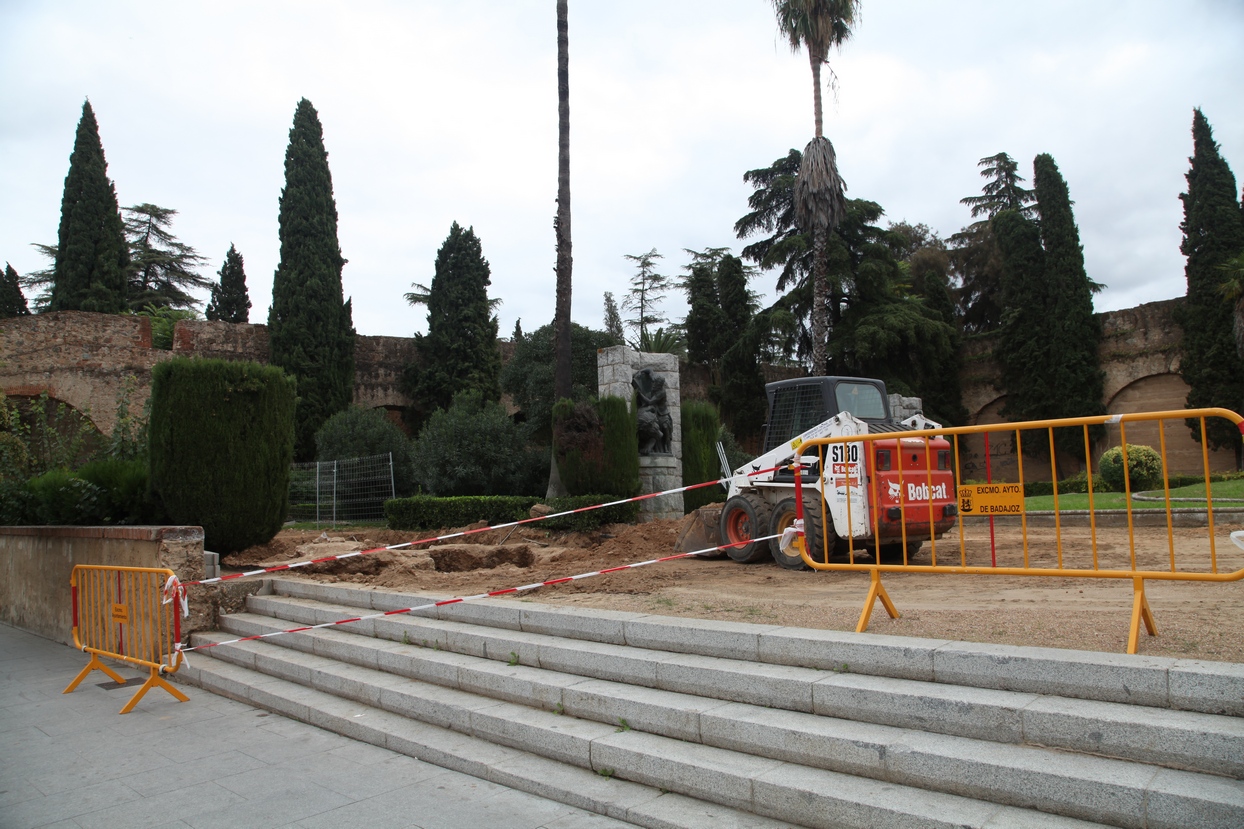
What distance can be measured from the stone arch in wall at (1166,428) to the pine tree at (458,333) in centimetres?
1769

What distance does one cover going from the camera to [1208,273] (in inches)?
824

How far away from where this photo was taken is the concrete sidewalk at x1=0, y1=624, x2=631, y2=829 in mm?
3641

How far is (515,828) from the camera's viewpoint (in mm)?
3422

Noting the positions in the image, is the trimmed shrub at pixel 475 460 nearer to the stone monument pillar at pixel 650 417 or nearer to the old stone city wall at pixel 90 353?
the stone monument pillar at pixel 650 417

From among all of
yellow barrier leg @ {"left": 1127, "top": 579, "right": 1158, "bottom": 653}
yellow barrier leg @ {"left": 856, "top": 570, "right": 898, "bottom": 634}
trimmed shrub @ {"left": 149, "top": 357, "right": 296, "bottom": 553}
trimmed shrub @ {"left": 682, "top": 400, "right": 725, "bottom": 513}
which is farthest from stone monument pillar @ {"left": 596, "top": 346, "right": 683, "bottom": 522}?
yellow barrier leg @ {"left": 1127, "top": 579, "right": 1158, "bottom": 653}

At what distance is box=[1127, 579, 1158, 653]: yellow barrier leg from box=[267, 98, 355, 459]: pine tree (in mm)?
21254

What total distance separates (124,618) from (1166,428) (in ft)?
80.3

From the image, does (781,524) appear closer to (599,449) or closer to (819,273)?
(599,449)

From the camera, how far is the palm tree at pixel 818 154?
20984mm

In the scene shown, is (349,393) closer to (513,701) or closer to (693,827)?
(513,701)

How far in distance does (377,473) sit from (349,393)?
6955 millimetres

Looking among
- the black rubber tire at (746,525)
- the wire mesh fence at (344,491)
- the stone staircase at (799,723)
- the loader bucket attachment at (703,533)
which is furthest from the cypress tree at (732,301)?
the stone staircase at (799,723)

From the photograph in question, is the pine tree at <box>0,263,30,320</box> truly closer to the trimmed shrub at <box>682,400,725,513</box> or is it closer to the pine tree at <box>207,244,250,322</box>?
the pine tree at <box>207,244,250,322</box>

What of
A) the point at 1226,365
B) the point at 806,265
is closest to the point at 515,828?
the point at 1226,365
